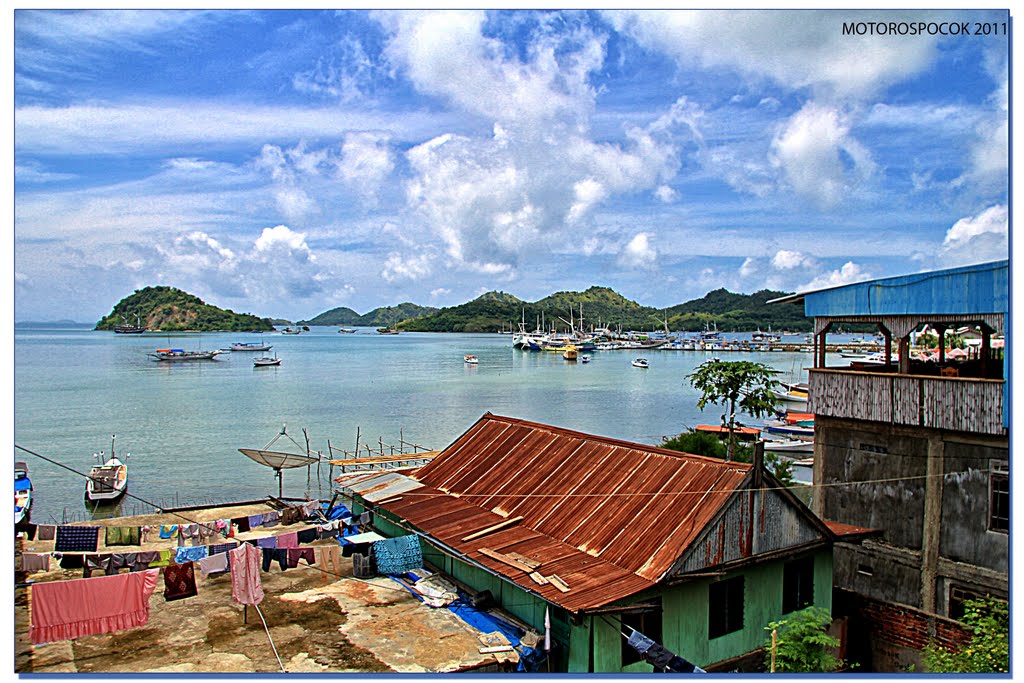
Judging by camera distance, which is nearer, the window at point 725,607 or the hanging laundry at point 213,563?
the window at point 725,607

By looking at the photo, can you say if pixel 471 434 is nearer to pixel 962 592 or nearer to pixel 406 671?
pixel 406 671

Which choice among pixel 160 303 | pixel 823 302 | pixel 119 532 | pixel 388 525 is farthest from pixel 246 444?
pixel 160 303

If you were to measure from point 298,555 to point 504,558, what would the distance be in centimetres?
403

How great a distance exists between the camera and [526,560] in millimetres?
11125

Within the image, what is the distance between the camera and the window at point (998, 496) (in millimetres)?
12141

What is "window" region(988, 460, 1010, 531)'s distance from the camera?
39.8 ft

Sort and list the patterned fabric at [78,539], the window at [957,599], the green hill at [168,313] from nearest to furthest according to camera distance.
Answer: the window at [957,599] < the patterned fabric at [78,539] < the green hill at [168,313]

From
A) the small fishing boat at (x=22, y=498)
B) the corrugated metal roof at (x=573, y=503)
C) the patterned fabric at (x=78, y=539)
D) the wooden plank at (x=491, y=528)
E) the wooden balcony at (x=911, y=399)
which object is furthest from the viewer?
the small fishing boat at (x=22, y=498)

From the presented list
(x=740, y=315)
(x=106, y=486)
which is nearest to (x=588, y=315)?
(x=740, y=315)

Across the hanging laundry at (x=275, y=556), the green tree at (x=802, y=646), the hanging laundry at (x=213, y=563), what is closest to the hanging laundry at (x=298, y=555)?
the hanging laundry at (x=275, y=556)

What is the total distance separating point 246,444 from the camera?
135ft

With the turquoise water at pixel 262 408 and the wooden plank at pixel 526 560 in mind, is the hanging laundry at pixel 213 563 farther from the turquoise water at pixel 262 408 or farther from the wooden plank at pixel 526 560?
the wooden plank at pixel 526 560

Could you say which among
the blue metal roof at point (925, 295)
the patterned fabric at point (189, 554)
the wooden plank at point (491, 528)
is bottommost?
the patterned fabric at point (189, 554)

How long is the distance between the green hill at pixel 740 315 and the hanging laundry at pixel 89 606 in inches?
3593
